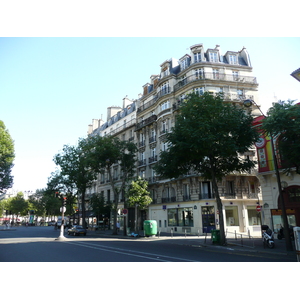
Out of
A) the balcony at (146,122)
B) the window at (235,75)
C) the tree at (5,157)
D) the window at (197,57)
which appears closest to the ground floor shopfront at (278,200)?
the window at (235,75)

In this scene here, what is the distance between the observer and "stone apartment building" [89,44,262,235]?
98.6ft

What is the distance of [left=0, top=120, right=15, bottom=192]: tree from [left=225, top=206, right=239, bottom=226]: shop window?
30.6 m

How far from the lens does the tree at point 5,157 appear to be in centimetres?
3650

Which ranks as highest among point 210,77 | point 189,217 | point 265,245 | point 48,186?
point 210,77

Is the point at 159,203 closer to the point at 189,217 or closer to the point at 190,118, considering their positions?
the point at 189,217

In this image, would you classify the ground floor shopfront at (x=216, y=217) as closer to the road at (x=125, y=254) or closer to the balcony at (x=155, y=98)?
the road at (x=125, y=254)

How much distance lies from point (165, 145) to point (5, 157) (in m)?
22.9

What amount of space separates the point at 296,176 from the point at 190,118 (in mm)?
9825

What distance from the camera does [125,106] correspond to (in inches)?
2015

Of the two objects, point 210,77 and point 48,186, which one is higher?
point 210,77

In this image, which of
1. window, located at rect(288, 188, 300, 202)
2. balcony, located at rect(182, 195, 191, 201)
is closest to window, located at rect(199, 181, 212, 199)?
balcony, located at rect(182, 195, 191, 201)

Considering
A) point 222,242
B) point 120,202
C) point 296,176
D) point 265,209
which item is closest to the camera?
point 222,242

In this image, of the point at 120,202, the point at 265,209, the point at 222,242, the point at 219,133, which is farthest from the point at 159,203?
the point at 219,133

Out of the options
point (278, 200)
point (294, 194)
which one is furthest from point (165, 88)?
point (294, 194)
